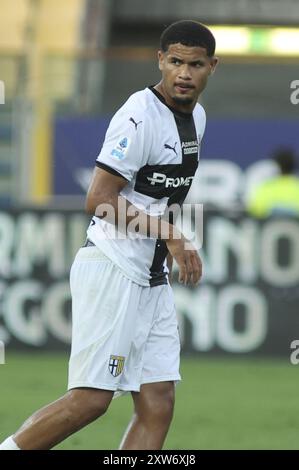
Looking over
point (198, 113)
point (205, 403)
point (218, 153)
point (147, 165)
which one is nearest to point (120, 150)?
point (147, 165)

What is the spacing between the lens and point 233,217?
13.2m

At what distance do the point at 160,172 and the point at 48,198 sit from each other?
1022 centimetres

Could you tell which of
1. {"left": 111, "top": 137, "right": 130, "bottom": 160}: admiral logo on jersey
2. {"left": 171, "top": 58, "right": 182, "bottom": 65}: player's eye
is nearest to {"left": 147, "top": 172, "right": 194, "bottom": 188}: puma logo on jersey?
{"left": 111, "top": 137, "right": 130, "bottom": 160}: admiral logo on jersey

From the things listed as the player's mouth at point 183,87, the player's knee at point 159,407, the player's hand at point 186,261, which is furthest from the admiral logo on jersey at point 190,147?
the player's knee at point 159,407

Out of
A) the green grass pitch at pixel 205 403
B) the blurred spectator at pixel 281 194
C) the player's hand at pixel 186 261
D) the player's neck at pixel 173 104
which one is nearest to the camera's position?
the player's hand at pixel 186 261

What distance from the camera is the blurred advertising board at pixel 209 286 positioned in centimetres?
1293

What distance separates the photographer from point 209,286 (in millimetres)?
13000

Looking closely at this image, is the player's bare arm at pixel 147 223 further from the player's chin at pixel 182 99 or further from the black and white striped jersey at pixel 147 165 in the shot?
the player's chin at pixel 182 99

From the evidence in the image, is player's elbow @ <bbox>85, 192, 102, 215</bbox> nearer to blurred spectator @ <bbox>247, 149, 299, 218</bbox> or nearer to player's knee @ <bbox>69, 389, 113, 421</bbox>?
player's knee @ <bbox>69, 389, 113, 421</bbox>

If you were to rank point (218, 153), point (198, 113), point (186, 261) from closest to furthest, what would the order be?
point (186, 261), point (198, 113), point (218, 153)

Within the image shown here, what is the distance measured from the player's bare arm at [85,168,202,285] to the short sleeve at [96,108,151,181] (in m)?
0.04

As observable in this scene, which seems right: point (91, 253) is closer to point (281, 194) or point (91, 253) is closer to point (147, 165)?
point (147, 165)

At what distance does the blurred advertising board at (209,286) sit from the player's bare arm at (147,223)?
21.9ft

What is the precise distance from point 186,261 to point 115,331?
53 cm
